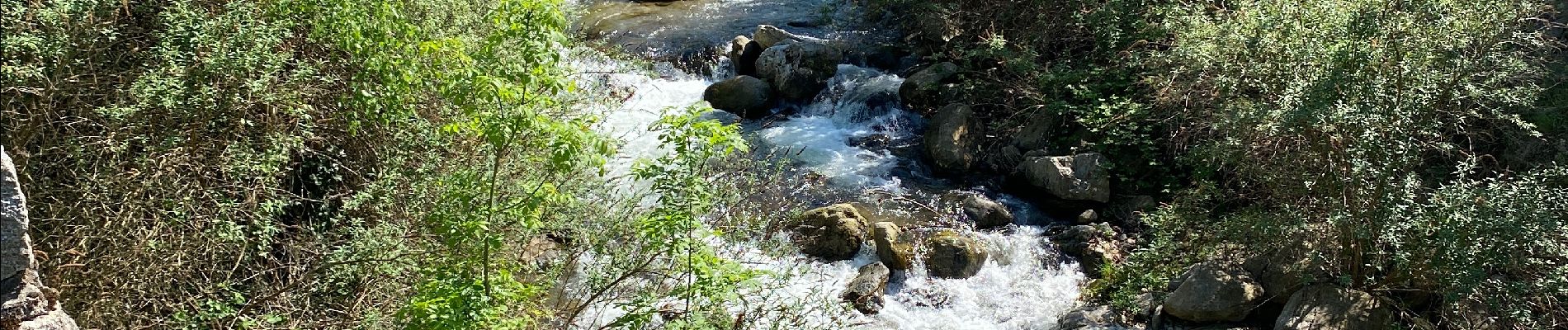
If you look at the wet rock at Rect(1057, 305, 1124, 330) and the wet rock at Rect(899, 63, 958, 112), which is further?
the wet rock at Rect(899, 63, 958, 112)

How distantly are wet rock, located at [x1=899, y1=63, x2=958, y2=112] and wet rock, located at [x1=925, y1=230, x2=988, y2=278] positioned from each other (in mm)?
3035

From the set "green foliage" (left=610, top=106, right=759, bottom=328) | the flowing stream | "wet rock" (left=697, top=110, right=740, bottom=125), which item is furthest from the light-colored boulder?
"green foliage" (left=610, top=106, right=759, bottom=328)

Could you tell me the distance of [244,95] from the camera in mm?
6082

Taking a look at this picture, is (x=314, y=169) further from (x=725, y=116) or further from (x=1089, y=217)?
(x=1089, y=217)

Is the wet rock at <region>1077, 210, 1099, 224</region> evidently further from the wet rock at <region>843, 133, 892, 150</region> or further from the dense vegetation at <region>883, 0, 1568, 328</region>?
the wet rock at <region>843, 133, 892, 150</region>

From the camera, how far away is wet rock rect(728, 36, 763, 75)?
1348cm

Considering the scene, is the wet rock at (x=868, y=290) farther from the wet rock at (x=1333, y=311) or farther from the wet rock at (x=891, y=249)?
the wet rock at (x=1333, y=311)

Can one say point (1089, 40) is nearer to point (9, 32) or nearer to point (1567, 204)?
point (1567, 204)

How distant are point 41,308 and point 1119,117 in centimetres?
842

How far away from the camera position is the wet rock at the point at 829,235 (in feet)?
30.0

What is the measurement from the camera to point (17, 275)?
14.3ft

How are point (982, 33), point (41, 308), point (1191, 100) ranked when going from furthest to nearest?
point (982, 33) < point (1191, 100) < point (41, 308)

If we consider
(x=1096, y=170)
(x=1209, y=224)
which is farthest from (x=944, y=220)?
(x=1209, y=224)

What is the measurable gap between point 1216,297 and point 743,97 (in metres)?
6.16
